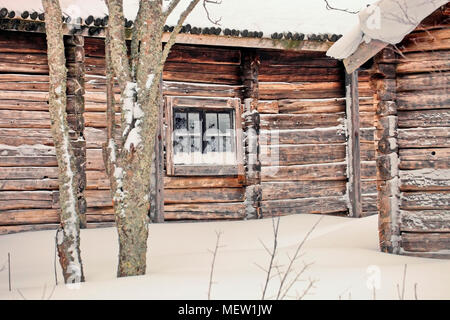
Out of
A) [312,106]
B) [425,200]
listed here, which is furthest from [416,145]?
[312,106]

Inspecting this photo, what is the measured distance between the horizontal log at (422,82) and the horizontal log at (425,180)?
37.7 inches

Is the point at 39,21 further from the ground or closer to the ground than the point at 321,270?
further from the ground

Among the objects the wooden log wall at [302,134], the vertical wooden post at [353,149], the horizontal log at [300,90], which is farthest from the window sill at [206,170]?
the vertical wooden post at [353,149]

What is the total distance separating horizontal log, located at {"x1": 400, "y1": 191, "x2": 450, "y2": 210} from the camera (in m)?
6.48

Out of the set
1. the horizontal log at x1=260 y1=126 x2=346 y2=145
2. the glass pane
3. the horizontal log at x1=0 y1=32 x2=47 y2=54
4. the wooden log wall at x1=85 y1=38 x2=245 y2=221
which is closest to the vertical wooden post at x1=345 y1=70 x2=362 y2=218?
the horizontal log at x1=260 y1=126 x2=346 y2=145

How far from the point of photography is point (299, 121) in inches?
433

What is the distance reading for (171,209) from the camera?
393 inches

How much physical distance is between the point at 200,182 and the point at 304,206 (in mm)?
2128

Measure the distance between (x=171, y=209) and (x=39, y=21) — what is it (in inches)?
146

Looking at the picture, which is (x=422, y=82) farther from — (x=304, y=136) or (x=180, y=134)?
(x=180, y=134)

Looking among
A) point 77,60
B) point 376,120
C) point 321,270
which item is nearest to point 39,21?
point 77,60

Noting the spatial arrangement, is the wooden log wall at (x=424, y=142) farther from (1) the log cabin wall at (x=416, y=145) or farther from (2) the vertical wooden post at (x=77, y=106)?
(2) the vertical wooden post at (x=77, y=106)

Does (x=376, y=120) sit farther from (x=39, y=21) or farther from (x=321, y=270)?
(x=39, y=21)

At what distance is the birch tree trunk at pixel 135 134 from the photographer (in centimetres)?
513
